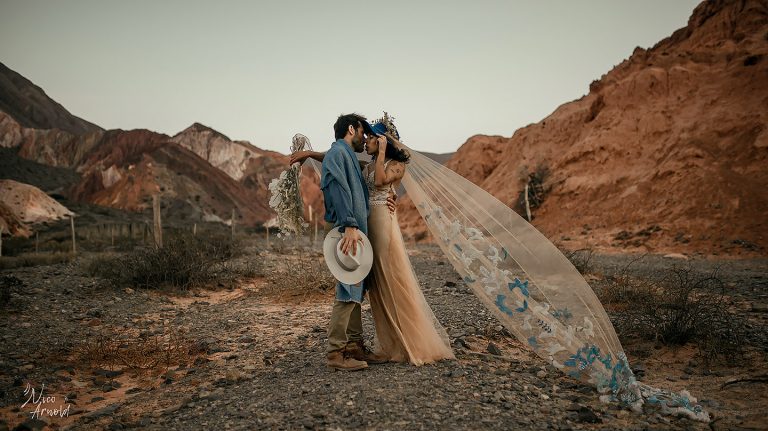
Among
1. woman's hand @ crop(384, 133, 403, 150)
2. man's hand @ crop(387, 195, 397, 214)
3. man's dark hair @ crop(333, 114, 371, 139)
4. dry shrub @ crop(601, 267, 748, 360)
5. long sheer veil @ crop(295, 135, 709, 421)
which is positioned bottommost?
dry shrub @ crop(601, 267, 748, 360)

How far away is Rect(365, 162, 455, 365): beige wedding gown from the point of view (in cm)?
378

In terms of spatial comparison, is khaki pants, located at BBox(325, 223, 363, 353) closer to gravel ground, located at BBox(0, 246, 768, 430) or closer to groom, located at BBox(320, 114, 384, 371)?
groom, located at BBox(320, 114, 384, 371)

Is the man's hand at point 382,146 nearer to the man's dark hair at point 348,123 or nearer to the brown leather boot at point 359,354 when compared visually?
the man's dark hair at point 348,123

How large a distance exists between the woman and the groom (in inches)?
4.8

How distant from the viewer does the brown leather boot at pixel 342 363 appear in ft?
12.0

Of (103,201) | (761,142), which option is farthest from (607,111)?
(103,201)

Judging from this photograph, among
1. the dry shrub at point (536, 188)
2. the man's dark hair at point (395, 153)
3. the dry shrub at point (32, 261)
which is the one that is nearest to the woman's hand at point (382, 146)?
the man's dark hair at point (395, 153)

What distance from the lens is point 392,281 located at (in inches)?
149

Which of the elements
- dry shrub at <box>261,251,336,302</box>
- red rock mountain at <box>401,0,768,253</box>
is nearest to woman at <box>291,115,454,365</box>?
dry shrub at <box>261,251,336,302</box>

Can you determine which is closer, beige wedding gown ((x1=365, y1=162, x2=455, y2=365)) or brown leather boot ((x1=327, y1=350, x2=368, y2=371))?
brown leather boot ((x1=327, y1=350, x2=368, y2=371))

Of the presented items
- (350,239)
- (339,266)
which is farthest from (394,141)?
(339,266)

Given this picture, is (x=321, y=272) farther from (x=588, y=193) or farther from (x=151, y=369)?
(x=588, y=193)

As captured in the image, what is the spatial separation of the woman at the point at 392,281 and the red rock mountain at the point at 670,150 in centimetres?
1254

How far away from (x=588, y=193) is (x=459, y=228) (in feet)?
60.2
